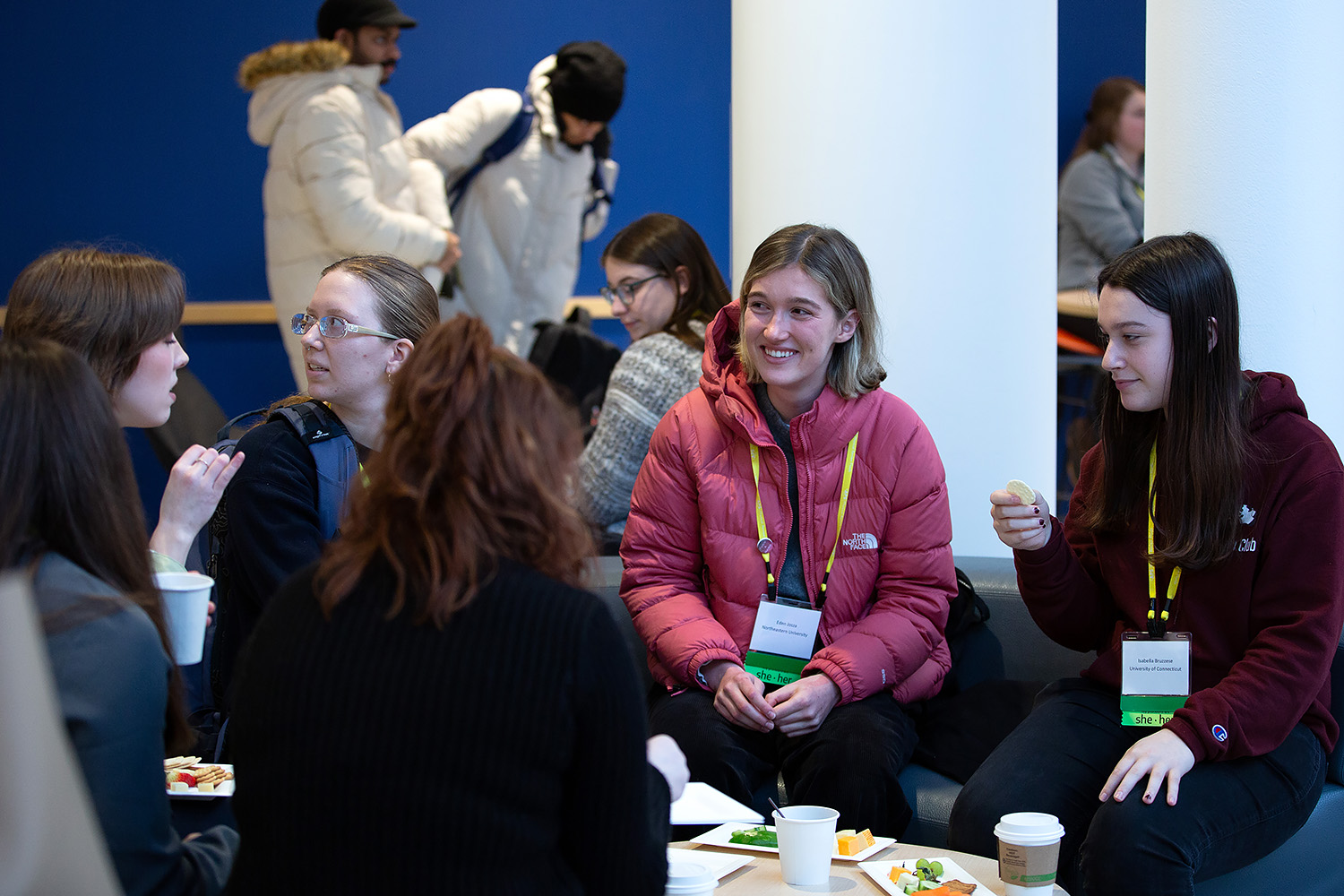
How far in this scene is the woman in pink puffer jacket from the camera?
244 centimetres

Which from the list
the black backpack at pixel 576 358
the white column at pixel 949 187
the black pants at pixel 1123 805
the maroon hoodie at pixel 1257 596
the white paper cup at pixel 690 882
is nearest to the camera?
the white paper cup at pixel 690 882

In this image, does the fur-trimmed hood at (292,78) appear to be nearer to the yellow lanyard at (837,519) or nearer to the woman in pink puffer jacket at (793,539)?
the woman in pink puffer jacket at (793,539)

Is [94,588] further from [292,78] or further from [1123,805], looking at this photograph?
[292,78]

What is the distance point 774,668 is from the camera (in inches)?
99.0

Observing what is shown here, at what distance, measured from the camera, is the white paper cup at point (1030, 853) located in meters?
1.61

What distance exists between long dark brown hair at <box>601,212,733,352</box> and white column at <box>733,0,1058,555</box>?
1.23 feet

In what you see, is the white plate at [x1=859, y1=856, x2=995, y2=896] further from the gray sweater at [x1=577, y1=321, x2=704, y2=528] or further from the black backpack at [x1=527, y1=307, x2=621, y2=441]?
the black backpack at [x1=527, y1=307, x2=621, y2=441]

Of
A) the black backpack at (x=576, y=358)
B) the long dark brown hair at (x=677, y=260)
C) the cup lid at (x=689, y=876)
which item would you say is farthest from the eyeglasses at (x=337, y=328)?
the black backpack at (x=576, y=358)

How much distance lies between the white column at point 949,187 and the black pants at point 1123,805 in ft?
3.68

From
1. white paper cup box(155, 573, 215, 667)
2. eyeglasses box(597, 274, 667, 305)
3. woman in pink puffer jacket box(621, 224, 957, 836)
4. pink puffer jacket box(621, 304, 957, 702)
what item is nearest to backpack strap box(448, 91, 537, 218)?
eyeglasses box(597, 274, 667, 305)

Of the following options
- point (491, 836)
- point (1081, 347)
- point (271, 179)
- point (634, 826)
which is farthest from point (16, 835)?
point (1081, 347)

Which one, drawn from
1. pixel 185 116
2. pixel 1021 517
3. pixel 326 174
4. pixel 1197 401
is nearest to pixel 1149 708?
pixel 1021 517

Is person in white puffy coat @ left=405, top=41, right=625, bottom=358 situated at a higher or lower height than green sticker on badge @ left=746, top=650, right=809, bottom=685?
higher

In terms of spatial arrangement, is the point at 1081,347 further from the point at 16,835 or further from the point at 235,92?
the point at 16,835
